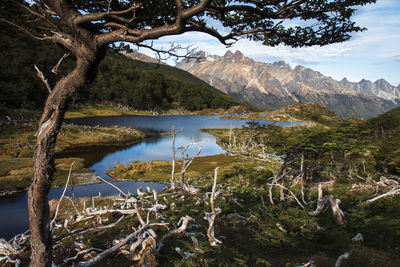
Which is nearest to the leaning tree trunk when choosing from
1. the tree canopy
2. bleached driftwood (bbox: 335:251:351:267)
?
the tree canopy

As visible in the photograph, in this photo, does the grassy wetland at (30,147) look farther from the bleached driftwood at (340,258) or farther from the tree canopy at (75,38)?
the bleached driftwood at (340,258)

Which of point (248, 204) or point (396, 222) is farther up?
point (396, 222)

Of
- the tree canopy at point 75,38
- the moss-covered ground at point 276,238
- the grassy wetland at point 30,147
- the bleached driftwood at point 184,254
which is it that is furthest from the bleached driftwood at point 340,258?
the grassy wetland at point 30,147

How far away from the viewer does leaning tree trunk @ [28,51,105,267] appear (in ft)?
17.1

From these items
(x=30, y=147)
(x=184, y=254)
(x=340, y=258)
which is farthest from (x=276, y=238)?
(x=30, y=147)

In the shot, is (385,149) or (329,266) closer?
(329,266)

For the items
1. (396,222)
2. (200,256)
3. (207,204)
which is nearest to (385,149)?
(396,222)

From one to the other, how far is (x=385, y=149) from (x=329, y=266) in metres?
21.1

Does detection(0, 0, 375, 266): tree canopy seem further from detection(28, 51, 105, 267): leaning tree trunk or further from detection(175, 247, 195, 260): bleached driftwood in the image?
detection(175, 247, 195, 260): bleached driftwood

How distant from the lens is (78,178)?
3528 cm

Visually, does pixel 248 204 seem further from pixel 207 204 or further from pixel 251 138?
pixel 251 138

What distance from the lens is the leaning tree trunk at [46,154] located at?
5219mm

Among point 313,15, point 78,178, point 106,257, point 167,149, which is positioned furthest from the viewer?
point 167,149

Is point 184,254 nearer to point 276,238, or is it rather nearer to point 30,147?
point 276,238
